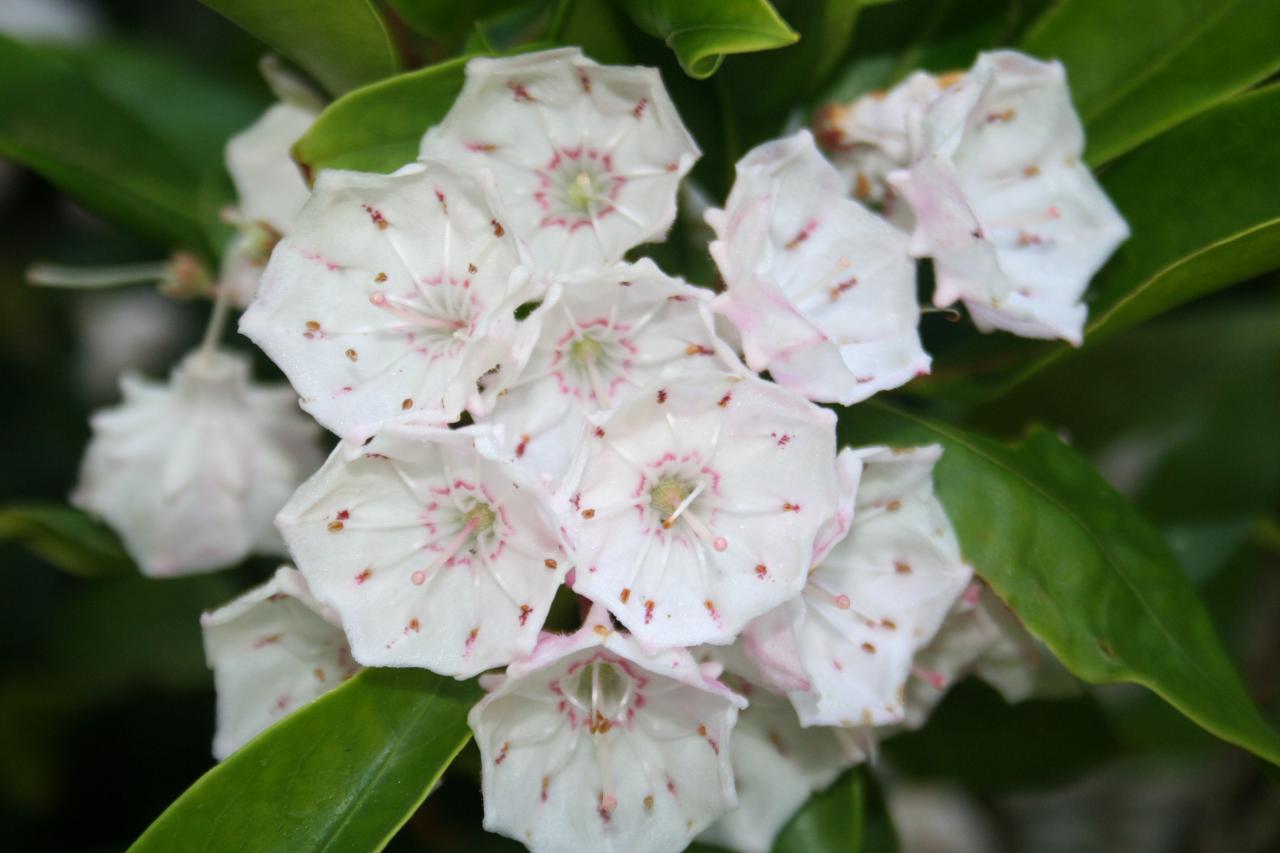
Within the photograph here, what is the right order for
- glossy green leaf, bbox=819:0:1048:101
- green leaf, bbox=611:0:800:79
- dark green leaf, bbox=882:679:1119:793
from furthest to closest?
dark green leaf, bbox=882:679:1119:793 → glossy green leaf, bbox=819:0:1048:101 → green leaf, bbox=611:0:800:79

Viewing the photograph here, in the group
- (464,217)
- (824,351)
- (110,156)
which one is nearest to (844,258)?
(824,351)

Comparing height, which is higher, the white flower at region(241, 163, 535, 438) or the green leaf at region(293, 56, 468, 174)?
the green leaf at region(293, 56, 468, 174)

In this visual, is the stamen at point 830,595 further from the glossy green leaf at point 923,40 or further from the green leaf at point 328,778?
the glossy green leaf at point 923,40

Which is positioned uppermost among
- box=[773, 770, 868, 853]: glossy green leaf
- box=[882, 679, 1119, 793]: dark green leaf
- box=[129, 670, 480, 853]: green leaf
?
box=[129, 670, 480, 853]: green leaf

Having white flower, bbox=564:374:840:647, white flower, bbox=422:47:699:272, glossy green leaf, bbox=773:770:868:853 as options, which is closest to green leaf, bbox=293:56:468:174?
white flower, bbox=422:47:699:272

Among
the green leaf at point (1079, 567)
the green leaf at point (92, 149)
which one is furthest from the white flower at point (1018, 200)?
the green leaf at point (92, 149)

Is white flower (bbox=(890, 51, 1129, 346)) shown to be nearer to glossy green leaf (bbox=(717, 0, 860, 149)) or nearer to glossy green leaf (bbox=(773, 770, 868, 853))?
glossy green leaf (bbox=(717, 0, 860, 149))

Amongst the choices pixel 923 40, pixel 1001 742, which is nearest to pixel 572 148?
pixel 923 40
